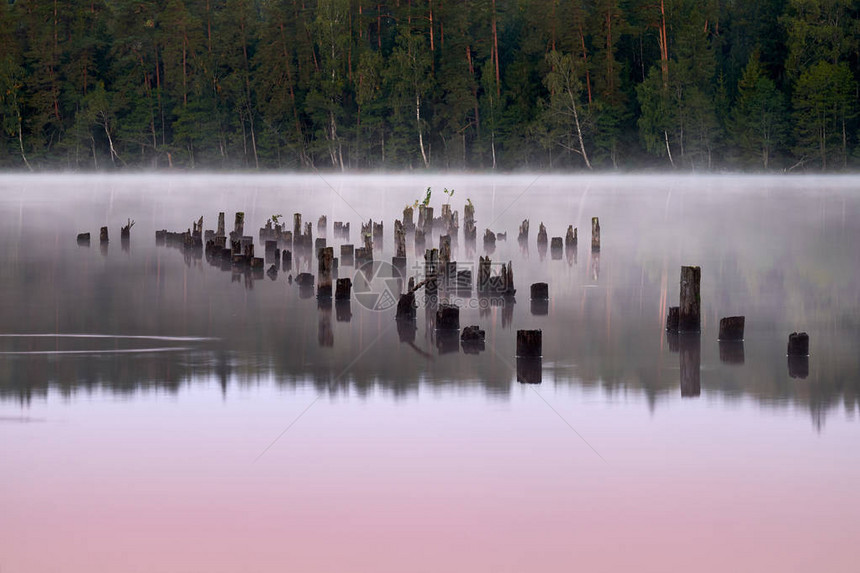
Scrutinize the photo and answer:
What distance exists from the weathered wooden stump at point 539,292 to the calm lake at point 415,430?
481mm

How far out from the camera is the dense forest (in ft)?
265

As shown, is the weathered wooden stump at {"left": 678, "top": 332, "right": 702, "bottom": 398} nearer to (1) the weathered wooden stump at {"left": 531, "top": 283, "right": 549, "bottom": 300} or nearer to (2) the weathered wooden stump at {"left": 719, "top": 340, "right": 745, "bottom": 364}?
(2) the weathered wooden stump at {"left": 719, "top": 340, "right": 745, "bottom": 364}

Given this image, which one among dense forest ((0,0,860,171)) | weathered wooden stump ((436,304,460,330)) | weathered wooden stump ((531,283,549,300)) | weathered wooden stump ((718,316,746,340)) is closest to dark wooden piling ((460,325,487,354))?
weathered wooden stump ((436,304,460,330))

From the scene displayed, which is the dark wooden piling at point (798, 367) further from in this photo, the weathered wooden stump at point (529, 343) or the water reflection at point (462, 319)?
the weathered wooden stump at point (529, 343)

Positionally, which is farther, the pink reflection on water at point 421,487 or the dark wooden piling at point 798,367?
the dark wooden piling at point 798,367

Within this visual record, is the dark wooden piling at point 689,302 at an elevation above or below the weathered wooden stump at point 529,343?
above

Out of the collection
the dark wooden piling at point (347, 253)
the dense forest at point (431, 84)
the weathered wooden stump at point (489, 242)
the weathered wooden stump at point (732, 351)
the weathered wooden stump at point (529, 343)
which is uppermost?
the dense forest at point (431, 84)

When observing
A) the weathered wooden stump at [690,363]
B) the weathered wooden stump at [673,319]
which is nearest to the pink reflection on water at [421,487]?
the weathered wooden stump at [690,363]

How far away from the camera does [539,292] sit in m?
21.8

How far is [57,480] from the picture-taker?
10.2m

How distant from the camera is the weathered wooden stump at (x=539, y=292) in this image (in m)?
21.7

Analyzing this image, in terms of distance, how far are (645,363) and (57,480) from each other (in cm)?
839

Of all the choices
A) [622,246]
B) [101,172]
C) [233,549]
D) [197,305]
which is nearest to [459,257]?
[622,246]

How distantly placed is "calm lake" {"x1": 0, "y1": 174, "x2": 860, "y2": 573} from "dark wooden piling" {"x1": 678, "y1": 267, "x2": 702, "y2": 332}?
1.43 ft
